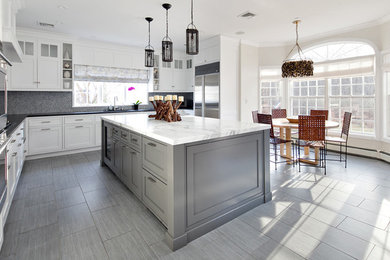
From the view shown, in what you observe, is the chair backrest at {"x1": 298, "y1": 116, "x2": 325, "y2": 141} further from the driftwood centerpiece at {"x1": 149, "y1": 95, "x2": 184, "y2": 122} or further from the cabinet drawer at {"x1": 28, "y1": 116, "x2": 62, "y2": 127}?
the cabinet drawer at {"x1": 28, "y1": 116, "x2": 62, "y2": 127}

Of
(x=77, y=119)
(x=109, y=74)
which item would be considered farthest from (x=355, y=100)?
(x=77, y=119)

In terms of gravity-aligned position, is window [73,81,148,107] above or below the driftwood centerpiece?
above

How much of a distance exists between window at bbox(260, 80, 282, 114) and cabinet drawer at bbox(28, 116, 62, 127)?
5141mm

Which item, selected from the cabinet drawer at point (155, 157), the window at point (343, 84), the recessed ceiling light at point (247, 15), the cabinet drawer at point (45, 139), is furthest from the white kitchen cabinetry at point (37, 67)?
the window at point (343, 84)

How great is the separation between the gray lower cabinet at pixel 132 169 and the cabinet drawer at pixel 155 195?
17 centimetres

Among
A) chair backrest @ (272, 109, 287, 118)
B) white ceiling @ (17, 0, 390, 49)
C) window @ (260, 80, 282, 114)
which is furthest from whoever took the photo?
window @ (260, 80, 282, 114)

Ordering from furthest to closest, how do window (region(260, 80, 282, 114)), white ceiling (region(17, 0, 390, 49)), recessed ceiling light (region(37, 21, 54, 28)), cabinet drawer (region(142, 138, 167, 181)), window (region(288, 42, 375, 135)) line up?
window (region(260, 80, 282, 114))
window (region(288, 42, 375, 135))
recessed ceiling light (region(37, 21, 54, 28))
white ceiling (region(17, 0, 390, 49))
cabinet drawer (region(142, 138, 167, 181))

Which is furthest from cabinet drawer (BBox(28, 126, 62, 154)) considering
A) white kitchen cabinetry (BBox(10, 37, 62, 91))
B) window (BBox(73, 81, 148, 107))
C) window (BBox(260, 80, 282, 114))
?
window (BBox(260, 80, 282, 114))

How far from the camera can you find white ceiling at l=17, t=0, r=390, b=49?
3.55 m

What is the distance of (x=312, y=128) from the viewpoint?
146 inches

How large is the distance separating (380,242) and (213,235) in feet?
4.67

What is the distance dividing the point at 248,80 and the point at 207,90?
1132 millimetres

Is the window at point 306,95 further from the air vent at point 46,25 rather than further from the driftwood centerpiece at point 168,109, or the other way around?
the air vent at point 46,25

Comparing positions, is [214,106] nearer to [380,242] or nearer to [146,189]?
[146,189]
